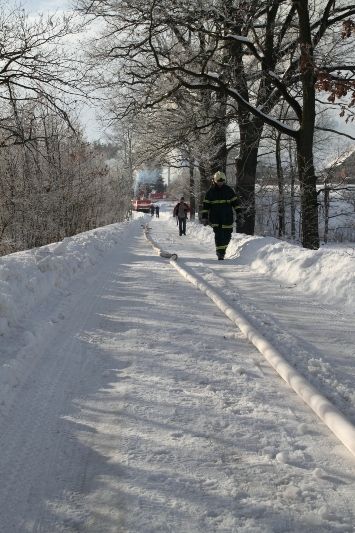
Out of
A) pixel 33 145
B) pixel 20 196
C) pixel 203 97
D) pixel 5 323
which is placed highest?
pixel 203 97

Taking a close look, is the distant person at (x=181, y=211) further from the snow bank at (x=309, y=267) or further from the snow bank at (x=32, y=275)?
the snow bank at (x=32, y=275)

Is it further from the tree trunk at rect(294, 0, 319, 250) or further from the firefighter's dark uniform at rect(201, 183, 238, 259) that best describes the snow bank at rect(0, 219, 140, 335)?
the tree trunk at rect(294, 0, 319, 250)

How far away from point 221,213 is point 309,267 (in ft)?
11.9

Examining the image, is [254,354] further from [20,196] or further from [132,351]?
[20,196]

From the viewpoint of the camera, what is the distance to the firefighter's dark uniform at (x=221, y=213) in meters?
10.6

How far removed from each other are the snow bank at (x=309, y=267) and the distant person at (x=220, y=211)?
0.53 m

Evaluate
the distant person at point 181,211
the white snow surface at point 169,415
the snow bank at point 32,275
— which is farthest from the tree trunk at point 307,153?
the distant person at point 181,211

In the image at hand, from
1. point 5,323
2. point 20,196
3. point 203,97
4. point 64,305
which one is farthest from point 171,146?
point 5,323

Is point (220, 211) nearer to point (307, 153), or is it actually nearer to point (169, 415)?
point (307, 153)

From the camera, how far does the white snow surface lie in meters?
2.14

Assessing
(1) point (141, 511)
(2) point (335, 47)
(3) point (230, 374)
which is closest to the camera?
(1) point (141, 511)

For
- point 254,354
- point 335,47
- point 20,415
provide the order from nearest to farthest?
1. point 20,415
2. point 254,354
3. point 335,47

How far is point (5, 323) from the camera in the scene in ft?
14.9

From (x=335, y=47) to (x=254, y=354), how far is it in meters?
12.2
